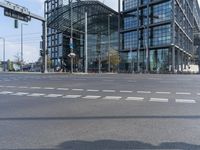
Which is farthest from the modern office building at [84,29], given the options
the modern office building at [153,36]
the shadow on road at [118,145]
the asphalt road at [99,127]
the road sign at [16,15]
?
the shadow on road at [118,145]

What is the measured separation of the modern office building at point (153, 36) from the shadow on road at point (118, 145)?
76.8 meters

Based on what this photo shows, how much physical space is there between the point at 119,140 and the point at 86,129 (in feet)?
4.59

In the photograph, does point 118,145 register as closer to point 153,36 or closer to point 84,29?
point 153,36

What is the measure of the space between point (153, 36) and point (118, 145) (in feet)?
289

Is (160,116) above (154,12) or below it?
below

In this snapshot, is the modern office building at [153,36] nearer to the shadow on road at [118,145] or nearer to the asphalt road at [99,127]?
the asphalt road at [99,127]

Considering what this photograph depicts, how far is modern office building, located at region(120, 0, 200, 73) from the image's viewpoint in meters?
87.1

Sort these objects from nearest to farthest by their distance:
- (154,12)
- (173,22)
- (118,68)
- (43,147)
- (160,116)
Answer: (43,147), (160,116), (173,22), (154,12), (118,68)

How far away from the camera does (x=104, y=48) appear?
118 metres

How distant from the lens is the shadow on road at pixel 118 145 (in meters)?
6.45

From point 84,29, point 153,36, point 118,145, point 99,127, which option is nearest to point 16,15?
point 99,127

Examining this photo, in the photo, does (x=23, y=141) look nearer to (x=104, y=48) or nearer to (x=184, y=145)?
(x=184, y=145)

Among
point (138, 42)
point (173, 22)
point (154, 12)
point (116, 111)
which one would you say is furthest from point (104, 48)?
point (116, 111)

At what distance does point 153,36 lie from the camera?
3659 inches
